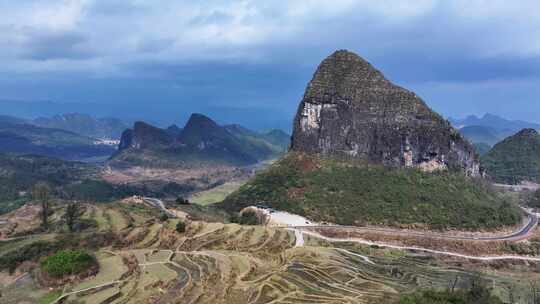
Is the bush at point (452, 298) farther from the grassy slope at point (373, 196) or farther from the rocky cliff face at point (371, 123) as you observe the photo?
the rocky cliff face at point (371, 123)

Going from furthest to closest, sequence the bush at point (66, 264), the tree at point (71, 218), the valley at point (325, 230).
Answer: the tree at point (71, 218) < the valley at point (325, 230) < the bush at point (66, 264)

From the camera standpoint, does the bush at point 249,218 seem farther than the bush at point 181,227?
Yes

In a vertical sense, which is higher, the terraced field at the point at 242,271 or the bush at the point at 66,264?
the bush at the point at 66,264

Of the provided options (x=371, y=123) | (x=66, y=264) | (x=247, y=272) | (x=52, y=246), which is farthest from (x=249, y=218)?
(x=66, y=264)

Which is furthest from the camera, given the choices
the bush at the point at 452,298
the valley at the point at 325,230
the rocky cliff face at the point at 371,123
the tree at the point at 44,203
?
the rocky cliff face at the point at 371,123

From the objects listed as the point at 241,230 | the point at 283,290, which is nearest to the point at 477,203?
the point at 241,230

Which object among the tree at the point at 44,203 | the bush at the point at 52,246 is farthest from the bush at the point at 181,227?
the tree at the point at 44,203

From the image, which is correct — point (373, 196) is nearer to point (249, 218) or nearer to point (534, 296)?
point (249, 218)

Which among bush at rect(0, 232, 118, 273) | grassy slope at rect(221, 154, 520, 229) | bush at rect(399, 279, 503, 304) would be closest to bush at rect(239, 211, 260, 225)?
grassy slope at rect(221, 154, 520, 229)
